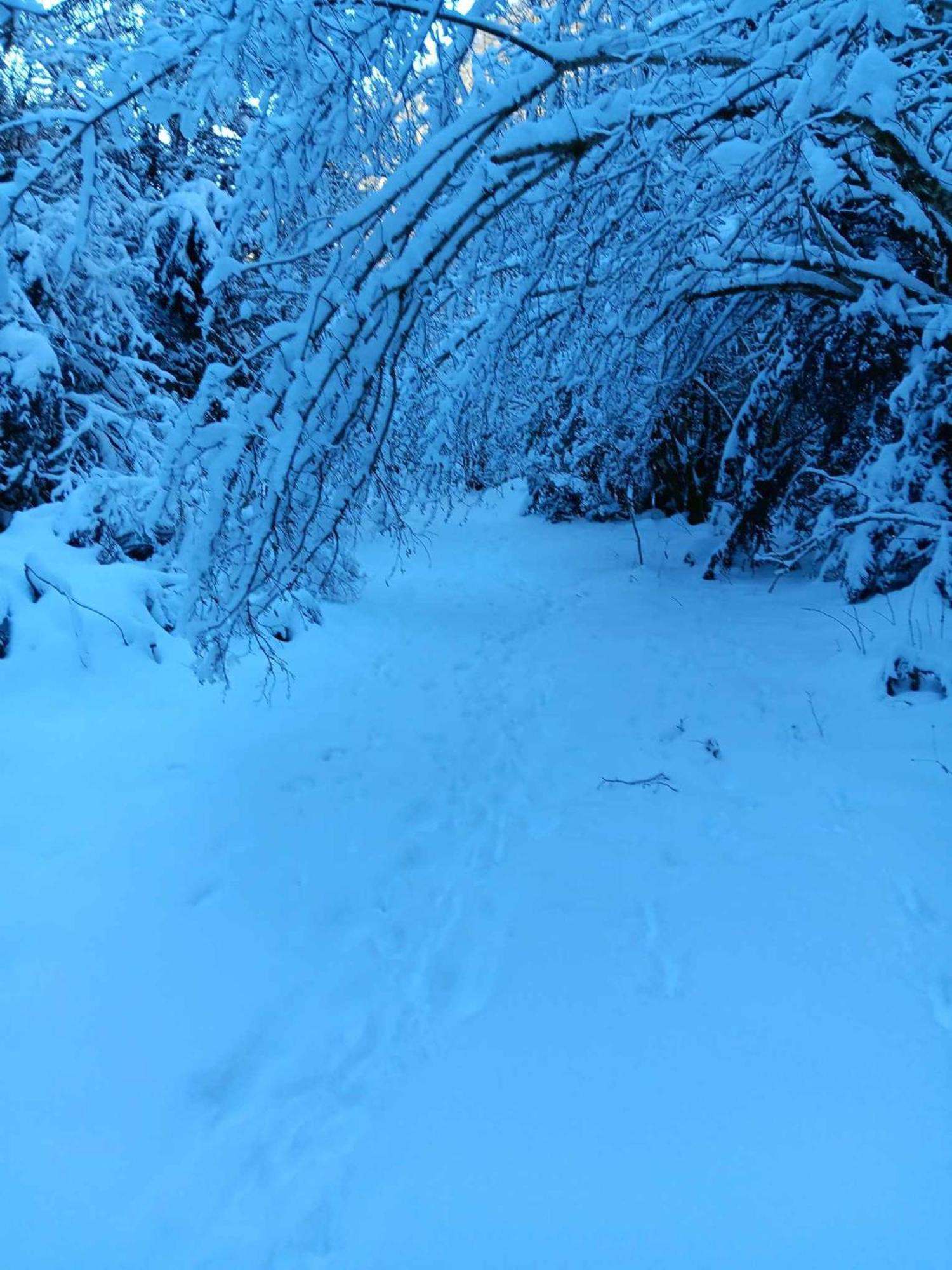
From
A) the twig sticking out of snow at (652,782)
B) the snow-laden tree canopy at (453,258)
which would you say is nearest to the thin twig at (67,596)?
the snow-laden tree canopy at (453,258)

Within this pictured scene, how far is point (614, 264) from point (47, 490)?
22.1 feet

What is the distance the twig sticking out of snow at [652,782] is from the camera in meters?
4.37

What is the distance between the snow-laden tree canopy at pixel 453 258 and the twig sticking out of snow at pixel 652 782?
2076 mm

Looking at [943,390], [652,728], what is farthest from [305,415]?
[943,390]

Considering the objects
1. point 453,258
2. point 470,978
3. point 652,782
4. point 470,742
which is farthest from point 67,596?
point 652,782

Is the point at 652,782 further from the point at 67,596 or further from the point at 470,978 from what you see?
the point at 67,596

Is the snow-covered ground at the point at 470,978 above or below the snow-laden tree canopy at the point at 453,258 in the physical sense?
below

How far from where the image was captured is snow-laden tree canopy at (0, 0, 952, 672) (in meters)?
2.93

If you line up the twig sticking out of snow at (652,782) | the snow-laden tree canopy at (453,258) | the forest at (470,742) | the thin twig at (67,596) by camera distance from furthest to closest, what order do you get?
the thin twig at (67,596)
the twig sticking out of snow at (652,782)
the snow-laden tree canopy at (453,258)
the forest at (470,742)

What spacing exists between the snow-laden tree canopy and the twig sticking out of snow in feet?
6.81

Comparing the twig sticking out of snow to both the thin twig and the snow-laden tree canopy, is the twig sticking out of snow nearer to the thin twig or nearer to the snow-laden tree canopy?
the snow-laden tree canopy

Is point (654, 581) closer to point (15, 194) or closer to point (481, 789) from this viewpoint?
point (481, 789)

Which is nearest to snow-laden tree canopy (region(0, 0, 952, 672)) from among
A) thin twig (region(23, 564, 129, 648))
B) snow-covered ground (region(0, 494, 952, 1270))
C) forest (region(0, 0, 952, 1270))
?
forest (region(0, 0, 952, 1270))

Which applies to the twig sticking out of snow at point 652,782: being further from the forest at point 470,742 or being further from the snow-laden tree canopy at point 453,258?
Result: the snow-laden tree canopy at point 453,258
